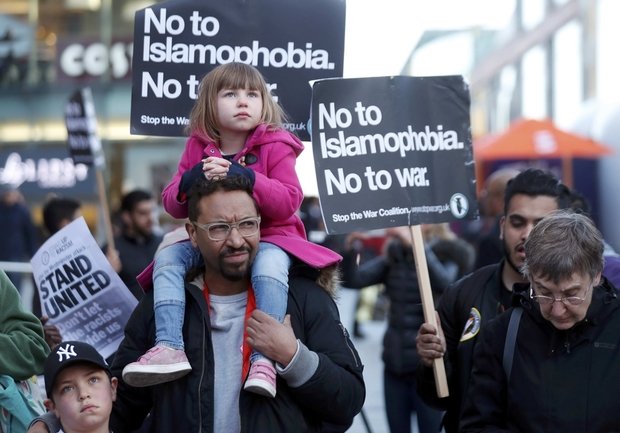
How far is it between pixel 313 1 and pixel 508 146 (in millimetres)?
13675

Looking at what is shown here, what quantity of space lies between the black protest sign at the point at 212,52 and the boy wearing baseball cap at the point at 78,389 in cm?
145

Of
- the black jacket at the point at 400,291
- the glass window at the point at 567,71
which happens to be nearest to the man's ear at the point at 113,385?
the black jacket at the point at 400,291

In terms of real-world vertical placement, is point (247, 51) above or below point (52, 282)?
above

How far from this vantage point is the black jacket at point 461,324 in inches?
188

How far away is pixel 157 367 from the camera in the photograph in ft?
12.2

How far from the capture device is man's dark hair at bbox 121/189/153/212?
28.3 feet

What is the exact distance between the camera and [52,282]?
5.61 metres

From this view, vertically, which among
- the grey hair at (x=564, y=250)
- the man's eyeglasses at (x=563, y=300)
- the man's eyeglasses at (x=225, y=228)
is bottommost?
the man's eyeglasses at (x=563, y=300)

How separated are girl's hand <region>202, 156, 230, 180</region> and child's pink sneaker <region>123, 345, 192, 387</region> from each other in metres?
0.58

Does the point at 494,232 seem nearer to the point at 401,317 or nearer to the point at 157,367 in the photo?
the point at 401,317

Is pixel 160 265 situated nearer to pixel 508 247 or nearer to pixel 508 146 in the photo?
pixel 508 247

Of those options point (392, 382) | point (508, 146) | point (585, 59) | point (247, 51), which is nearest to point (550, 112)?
point (585, 59)

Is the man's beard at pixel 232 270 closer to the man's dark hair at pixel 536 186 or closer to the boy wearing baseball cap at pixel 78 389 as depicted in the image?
the boy wearing baseball cap at pixel 78 389

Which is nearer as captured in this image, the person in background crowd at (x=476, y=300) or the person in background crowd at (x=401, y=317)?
the person in background crowd at (x=476, y=300)
